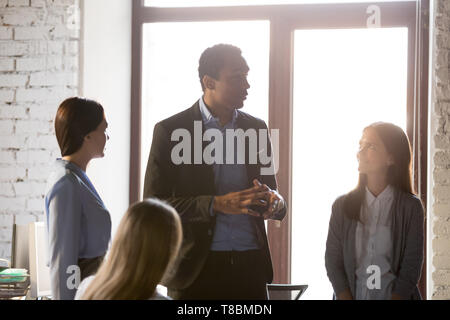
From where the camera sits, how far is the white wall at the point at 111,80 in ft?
10.5

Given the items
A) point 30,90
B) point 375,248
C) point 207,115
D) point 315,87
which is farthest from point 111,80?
point 375,248

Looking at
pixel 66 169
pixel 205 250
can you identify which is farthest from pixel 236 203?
pixel 66 169

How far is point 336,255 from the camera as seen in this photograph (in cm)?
227

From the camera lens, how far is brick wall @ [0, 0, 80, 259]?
3.12 meters

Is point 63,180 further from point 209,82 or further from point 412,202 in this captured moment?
point 412,202

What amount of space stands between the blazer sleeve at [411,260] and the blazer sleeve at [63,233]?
1.13 m

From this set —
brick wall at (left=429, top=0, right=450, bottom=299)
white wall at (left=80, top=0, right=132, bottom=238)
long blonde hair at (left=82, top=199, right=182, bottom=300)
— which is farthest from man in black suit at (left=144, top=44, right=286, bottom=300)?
brick wall at (left=429, top=0, right=450, bottom=299)

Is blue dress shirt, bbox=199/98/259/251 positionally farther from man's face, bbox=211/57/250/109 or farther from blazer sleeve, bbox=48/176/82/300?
blazer sleeve, bbox=48/176/82/300

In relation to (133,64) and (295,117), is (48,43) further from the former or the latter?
(295,117)

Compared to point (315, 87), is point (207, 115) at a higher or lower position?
lower

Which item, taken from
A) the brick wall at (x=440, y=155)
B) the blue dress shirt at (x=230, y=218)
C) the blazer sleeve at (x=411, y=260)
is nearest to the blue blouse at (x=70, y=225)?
the blue dress shirt at (x=230, y=218)

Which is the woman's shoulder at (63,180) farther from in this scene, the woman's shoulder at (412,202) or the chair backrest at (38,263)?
the woman's shoulder at (412,202)

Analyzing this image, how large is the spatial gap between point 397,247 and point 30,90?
6.47 feet

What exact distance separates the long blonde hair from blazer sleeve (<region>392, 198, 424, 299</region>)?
2.98 ft
